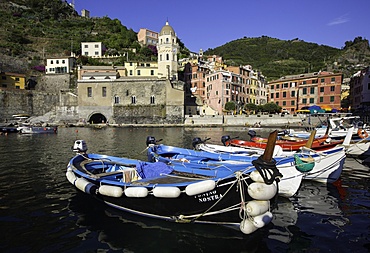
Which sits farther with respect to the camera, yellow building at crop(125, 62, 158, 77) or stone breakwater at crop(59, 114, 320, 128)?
yellow building at crop(125, 62, 158, 77)

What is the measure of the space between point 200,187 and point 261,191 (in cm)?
153

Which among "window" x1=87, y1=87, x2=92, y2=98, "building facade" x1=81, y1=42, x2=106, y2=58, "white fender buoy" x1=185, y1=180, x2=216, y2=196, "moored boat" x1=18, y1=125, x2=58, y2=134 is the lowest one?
"moored boat" x1=18, y1=125, x2=58, y2=134

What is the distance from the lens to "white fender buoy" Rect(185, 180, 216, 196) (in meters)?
6.38

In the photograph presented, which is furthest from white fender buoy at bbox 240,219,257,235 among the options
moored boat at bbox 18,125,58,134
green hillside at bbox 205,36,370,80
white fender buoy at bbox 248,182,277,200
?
green hillside at bbox 205,36,370,80

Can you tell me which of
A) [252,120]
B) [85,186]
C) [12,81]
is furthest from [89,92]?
[85,186]

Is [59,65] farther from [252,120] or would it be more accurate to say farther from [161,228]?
[161,228]

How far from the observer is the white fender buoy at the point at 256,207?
235 inches

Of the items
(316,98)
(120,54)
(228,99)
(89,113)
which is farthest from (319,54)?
(89,113)

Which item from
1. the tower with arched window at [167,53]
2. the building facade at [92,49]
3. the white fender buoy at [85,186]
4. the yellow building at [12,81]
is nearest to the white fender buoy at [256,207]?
the white fender buoy at [85,186]

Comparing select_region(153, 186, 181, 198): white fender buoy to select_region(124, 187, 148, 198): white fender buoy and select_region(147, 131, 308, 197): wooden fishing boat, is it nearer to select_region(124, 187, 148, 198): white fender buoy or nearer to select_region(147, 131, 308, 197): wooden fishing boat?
select_region(124, 187, 148, 198): white fender buoy

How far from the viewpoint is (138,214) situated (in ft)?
25.7

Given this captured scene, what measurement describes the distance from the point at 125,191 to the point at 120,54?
78.6 metres

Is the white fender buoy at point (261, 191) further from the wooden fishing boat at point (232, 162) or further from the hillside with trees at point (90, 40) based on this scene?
the hillside with trees at point (90, 40)

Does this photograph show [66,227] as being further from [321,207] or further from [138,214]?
[321,207]
